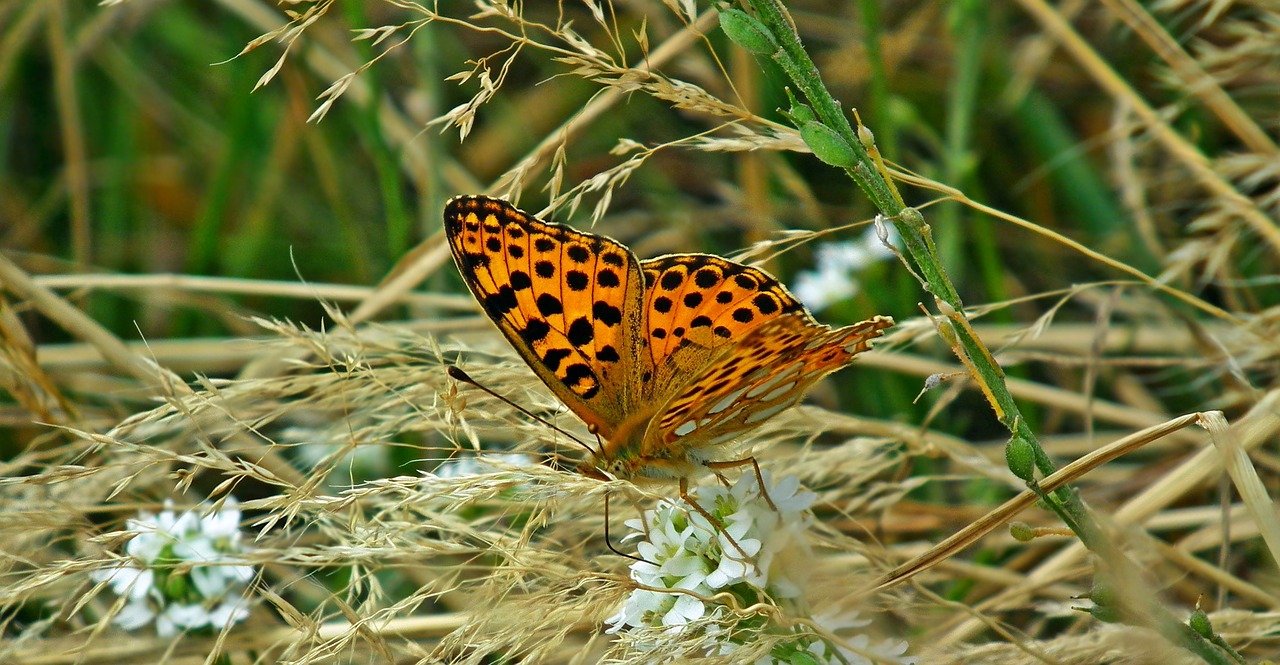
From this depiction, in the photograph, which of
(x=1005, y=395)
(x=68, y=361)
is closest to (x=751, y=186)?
(x=68, y=361)

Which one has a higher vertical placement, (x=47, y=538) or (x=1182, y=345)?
(x=1182, y=345)

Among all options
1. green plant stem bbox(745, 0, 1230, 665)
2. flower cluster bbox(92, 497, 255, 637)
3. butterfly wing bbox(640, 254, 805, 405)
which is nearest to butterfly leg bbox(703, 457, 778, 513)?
butterfly wing bbox(640, 254, 805, 405)

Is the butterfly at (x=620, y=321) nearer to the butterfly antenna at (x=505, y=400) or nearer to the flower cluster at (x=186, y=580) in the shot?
the butterfly antenna at (x=505, y=400)

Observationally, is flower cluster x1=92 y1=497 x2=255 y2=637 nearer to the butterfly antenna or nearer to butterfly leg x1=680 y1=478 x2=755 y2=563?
the butterfly antenna

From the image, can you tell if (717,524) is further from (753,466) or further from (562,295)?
(562,295)

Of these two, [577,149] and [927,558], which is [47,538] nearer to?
[927,558]

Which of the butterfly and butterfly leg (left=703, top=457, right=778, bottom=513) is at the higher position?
the butterfly

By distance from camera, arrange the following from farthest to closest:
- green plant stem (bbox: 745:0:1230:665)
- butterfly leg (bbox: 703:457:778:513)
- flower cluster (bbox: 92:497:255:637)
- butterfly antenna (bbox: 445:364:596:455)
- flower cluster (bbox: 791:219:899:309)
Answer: flower cluster (bbox: 791:219:899:309), flower cluster (bbox: 92:497:255:637), butterfly antenna (bbox: 445:364:596:455), butterfly leg (bbox: 703:457:778:513), green plant stem (bbox: 745:0:1230:665)
